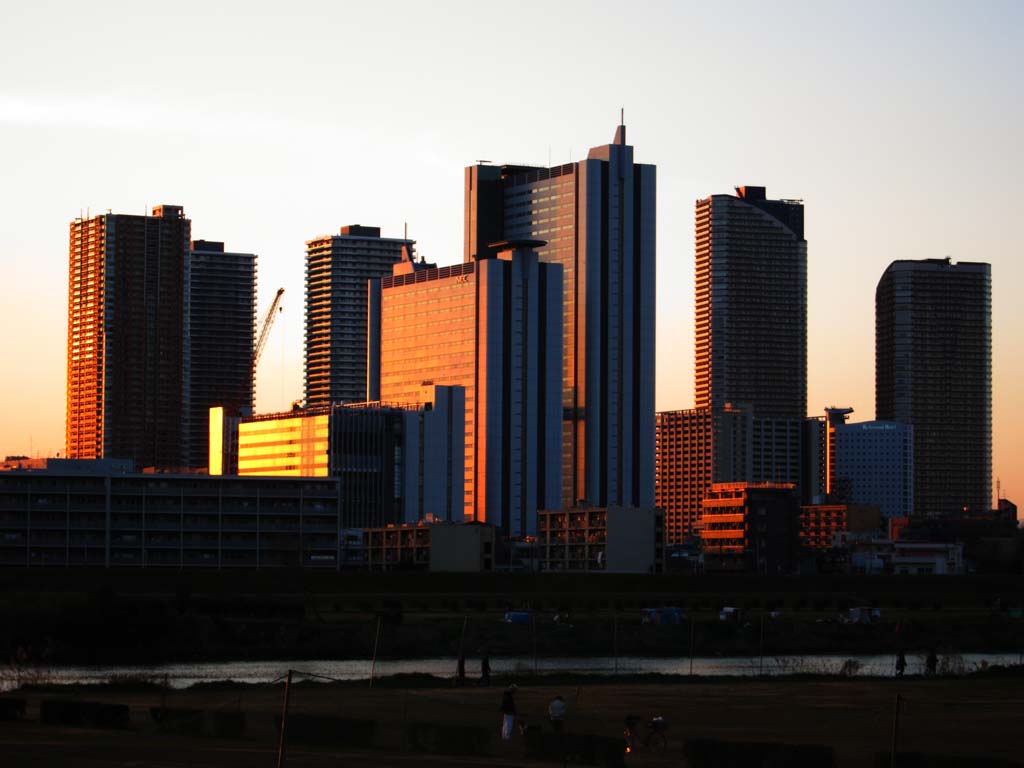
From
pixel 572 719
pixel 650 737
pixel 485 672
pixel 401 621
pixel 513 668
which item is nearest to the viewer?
pixel 650 737

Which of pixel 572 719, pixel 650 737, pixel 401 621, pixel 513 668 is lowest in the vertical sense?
pixel 513 668

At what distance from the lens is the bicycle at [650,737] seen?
53.1 metres

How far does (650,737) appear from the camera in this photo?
5388 centimetres

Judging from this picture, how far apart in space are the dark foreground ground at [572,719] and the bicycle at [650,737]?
38cm

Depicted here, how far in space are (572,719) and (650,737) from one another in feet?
29.4

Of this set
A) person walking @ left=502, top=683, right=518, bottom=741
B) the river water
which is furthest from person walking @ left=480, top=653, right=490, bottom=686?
person walking @ left=502, top=683, right=518, bottom=741

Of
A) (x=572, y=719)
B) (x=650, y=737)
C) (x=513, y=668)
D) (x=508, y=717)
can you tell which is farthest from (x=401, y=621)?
(x=650, y=737)

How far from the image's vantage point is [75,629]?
104 metres

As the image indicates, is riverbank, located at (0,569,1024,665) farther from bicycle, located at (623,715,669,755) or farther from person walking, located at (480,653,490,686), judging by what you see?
bicycle, located at (623,715,669,755)

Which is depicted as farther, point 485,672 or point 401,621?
point 401,621

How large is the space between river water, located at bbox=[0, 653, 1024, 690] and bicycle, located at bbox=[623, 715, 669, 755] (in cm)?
3121

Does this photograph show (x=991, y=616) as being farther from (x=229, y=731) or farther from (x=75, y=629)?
(x=229, y=731)

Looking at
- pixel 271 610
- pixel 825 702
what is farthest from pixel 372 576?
pixel 825 702

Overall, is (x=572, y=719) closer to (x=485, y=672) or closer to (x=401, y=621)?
(x=485, y=672)
